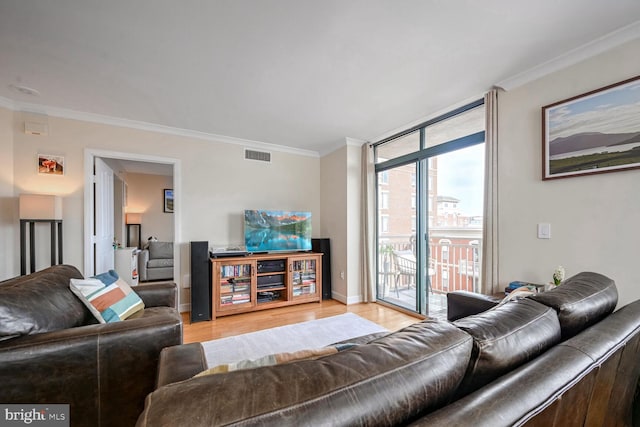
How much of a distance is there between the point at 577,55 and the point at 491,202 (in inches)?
47.5

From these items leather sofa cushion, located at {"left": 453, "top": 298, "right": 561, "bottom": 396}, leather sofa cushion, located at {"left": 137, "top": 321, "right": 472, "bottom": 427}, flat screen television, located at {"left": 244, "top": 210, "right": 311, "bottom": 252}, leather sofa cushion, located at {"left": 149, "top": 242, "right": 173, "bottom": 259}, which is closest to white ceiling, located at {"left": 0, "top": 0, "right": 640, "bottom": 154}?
flat screen television, located at {"left": 244, "top": 210, "right": 311, "bottom": 252}

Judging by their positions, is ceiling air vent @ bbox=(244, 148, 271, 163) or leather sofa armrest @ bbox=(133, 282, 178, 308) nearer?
leather sofa armrest @ bbox=(133, 282, 178, 308)

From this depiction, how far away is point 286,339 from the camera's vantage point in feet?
9.08

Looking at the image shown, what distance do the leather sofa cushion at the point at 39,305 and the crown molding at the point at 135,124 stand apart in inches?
85.3

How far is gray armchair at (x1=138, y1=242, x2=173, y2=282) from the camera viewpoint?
209 inches

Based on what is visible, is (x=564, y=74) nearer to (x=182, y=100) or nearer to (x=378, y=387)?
(x=378, y=387)

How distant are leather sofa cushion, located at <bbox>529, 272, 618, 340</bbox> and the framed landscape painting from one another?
1.01 meters

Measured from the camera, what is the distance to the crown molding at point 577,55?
5.69 ft

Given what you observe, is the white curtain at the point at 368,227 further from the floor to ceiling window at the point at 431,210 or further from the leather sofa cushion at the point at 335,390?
the leather sofa cushion at the point at 335,390

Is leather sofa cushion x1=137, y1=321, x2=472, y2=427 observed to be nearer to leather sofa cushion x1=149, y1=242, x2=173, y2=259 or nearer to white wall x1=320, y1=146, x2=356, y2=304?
white wall x1=320, y1=146, x2=356, y2=304

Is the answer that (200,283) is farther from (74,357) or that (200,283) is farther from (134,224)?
(134,224)

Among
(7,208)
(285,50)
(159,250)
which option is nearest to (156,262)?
(159,250)

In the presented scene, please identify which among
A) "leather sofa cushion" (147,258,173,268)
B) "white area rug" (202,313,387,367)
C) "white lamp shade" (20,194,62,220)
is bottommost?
"white area rug" (202,313,387,367)

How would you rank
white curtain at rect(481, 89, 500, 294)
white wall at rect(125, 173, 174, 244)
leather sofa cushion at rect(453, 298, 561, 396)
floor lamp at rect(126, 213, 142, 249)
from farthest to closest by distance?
1. white wall at rect(125, 173, 174, 244)
2. floor lamp at rect(126, 213, 142, 249)
3. white curtain at rect(481, 89, 500, 294)
4. leather sofa cushion at rect(453, 298, 561, 396)
